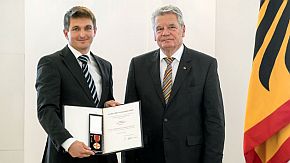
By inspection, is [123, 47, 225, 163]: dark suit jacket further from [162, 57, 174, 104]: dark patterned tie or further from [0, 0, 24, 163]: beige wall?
[0, 0, 24, 163]: beige wall

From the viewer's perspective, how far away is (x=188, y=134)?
2.85m

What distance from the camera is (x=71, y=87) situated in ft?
9.12

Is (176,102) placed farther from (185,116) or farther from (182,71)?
(182,71)

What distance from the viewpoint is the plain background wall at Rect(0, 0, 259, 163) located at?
13.4 ft

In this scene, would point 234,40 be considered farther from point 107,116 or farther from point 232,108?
point 107,116

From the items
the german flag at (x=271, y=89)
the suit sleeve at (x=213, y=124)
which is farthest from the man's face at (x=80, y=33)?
the german flag at (x=271, y=89)

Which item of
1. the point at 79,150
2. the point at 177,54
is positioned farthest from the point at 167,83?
the point at 79,150

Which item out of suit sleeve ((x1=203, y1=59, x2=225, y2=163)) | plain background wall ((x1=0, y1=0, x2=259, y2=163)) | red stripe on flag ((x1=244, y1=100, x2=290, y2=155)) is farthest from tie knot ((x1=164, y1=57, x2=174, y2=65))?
plain background wall ((x1=0, y1=0, x2=259, y2=163))

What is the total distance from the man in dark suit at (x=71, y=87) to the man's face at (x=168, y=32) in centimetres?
43

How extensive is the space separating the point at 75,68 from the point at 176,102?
0.68 metres

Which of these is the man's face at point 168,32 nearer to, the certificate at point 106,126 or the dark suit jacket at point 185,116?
the dark suit jacket at point 185,116

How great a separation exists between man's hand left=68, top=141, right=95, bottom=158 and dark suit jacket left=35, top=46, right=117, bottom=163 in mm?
123

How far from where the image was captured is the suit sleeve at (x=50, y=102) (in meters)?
2.62

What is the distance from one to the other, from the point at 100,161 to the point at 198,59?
36.4 inches
